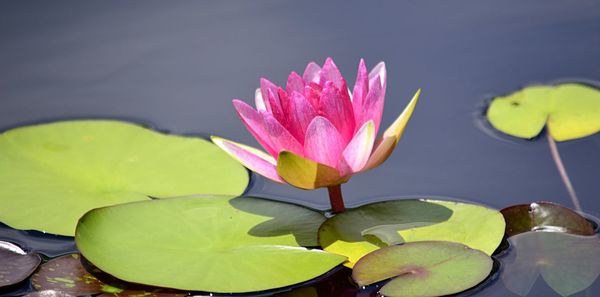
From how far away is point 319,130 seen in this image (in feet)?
5.69

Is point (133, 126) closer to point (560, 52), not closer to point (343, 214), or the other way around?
point (343, 214)

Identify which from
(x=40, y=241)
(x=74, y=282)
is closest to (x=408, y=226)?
(x=74, y=282)

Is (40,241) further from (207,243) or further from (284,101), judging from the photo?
(284,101)

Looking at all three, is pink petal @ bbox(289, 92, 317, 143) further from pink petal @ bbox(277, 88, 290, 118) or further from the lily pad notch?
the lily pad notch

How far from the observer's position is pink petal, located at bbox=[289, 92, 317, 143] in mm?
1763

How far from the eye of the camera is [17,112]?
2.64 m

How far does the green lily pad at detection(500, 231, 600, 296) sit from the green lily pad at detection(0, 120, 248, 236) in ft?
2.63

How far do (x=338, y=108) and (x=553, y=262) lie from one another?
→ 636mm

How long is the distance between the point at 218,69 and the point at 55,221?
1.02 m

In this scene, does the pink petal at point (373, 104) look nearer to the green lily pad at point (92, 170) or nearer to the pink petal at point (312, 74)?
the pink petal at point (312, 74)

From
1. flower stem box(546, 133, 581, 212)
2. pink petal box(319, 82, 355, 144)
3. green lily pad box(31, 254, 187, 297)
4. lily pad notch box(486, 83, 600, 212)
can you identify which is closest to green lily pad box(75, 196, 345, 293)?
green lily pad box(31, 254, 187, 297)

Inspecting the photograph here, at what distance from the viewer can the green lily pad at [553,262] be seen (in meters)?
1.67

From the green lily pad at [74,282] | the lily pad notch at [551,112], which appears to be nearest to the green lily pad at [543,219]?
the lily pad notch at [551,112]

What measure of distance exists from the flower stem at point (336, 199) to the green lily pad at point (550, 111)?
2.38 feet
